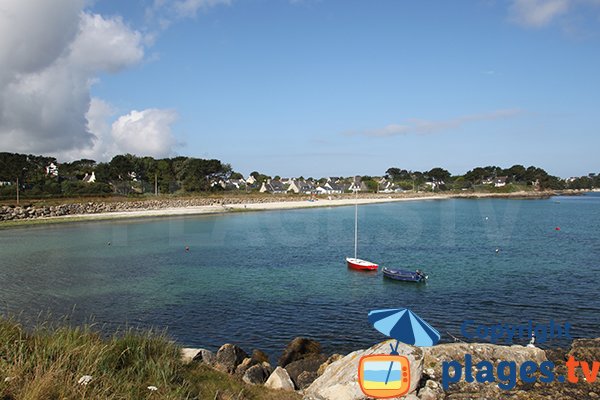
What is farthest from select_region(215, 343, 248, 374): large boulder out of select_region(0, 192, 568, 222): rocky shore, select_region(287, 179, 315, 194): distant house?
select_region(287, 179, 315, 194): distant house

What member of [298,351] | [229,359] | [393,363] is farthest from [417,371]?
[298,351]

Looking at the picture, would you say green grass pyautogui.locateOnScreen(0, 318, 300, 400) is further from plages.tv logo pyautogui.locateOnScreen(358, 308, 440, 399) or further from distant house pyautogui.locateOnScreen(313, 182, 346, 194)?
distant house pyautogui.locateOnScreen(313, 182, 346, 194)

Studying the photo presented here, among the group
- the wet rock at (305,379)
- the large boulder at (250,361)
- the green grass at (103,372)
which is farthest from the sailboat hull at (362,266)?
the green grass at (103,372)

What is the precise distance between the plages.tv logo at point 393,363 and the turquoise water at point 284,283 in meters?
8.09

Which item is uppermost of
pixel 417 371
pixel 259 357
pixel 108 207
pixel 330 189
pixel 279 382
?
pixel 330 189

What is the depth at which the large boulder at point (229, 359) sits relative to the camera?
12766 mm

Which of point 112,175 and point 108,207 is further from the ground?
point 112,175

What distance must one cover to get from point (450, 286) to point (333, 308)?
9380 millimetres

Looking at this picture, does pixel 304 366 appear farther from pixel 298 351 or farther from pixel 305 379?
pixel 298 351

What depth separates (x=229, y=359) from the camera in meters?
13.3

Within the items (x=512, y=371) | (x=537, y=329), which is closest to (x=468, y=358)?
(x=512, y=371)

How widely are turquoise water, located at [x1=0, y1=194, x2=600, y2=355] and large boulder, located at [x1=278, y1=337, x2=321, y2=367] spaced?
1.25 meters

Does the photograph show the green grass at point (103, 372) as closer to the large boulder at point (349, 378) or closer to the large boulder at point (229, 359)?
the large boulder at point (349, 378)

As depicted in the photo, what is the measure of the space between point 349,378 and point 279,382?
7.59 ft
